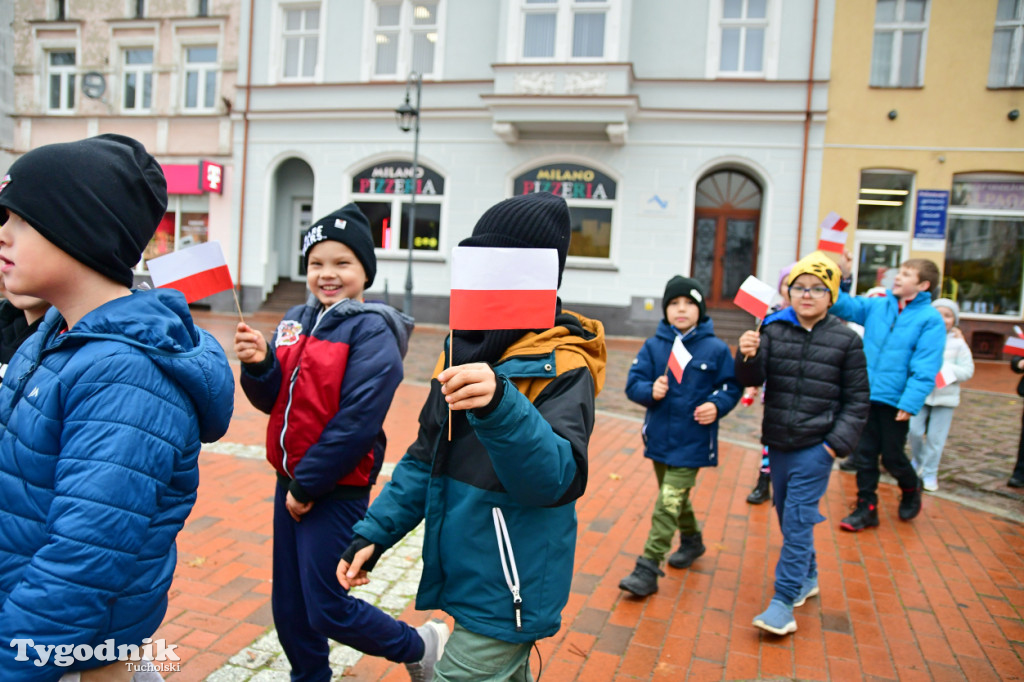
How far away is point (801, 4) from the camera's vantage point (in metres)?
15.0

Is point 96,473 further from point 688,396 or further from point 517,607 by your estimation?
point 688,396

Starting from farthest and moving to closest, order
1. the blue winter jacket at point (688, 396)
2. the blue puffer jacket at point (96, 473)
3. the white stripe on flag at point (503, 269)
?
the blue winter jacket at point (688, 396) → the white stripe on flag at point (503, 269) → the blue puffer jacket at point (96, 473)

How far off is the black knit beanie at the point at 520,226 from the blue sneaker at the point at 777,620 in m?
2.31

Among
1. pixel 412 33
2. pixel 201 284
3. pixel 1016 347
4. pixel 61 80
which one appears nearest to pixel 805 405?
pixel 201 284

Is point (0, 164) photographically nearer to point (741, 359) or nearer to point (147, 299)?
point (147, 299)

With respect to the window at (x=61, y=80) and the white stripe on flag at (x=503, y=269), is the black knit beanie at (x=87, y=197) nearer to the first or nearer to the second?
the white stripe on flag at (x=503, y=269)

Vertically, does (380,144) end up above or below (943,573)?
above

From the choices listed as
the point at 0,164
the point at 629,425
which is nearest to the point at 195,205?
the point at 629,425

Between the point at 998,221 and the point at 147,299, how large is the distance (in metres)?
18.3

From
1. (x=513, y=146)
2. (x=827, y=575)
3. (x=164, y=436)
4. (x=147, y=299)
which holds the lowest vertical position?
(x=827, y=575)

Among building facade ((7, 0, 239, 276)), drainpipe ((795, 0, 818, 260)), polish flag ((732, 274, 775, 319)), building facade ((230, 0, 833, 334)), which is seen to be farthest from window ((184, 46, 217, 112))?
polish flag ((732, 274, 775, 319))

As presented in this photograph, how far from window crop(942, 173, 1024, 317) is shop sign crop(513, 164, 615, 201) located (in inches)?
307

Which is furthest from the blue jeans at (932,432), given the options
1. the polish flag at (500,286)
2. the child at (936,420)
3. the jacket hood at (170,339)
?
the jacket hood at (170,339)

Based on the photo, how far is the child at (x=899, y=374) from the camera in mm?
4625
